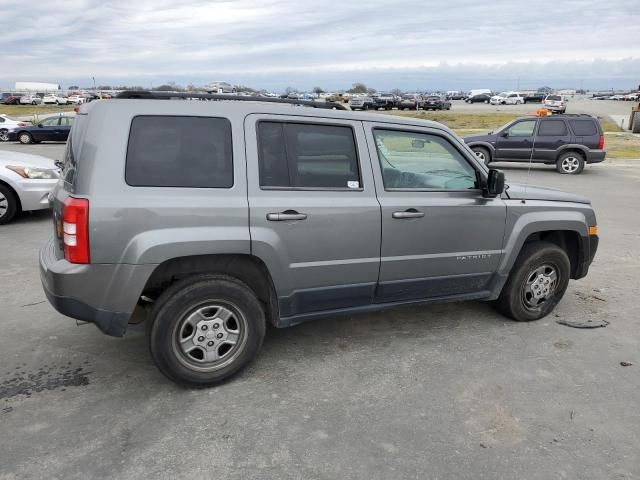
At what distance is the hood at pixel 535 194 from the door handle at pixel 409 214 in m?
0.98

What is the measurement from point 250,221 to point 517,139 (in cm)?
1459

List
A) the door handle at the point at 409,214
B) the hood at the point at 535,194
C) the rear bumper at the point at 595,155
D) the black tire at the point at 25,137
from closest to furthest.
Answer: the door handle at the point at 409,214
the hood at the point at 535,194
the rear bumper at the point at 595,155
the black tire at the point at 25,137

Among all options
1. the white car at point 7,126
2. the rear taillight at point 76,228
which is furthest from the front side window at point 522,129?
the white car at point 7,126

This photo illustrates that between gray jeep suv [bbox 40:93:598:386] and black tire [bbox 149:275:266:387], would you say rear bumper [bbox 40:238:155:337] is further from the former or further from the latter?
black tire [bbox 149:275:266:387]

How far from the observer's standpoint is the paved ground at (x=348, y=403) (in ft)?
9.41

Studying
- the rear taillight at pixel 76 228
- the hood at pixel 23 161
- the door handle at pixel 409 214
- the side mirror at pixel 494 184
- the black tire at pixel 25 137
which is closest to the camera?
A: the rear taillight at pixel 76 228

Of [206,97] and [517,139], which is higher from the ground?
[206,97]

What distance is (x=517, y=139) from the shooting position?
16.2 metres

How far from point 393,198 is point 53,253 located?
239cm

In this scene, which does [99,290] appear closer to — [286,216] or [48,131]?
[286,216]

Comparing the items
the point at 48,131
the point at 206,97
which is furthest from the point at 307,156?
the point at 48,131

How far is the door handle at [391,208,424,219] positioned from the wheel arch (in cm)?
104

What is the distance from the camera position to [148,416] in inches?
129

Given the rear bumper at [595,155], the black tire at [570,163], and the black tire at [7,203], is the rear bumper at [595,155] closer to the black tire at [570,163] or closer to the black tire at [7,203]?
the black tire at [570,163]
